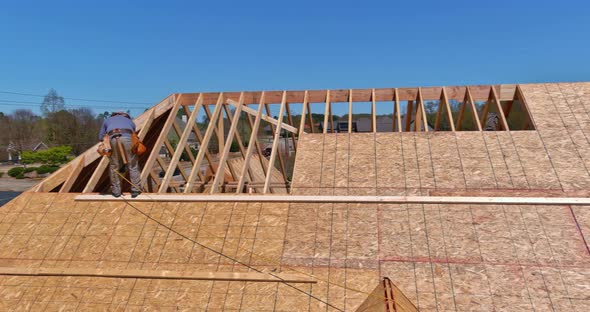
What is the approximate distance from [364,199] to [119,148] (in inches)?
184

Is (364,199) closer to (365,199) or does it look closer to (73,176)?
(365,199)

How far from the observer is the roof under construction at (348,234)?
5242 mm

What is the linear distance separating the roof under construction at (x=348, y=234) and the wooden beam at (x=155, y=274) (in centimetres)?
2

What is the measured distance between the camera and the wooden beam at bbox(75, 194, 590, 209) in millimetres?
6316

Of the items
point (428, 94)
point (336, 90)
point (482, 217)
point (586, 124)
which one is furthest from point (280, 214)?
point (586, 124)

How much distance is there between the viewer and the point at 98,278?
228 inches

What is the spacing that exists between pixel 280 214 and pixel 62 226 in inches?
155

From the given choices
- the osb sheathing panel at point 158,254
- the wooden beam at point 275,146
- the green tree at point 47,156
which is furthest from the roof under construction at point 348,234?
the green tree at point 47,156

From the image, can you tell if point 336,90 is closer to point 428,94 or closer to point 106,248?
point 428,94

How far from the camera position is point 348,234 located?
20.1 ft

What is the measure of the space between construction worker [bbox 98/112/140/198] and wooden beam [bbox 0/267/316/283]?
182cm

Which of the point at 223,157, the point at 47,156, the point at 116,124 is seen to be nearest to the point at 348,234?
the point at 223,157

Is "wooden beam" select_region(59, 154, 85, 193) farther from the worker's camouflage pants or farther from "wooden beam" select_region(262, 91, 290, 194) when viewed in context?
"wooden beam" select_region(262, 91, 290, 194)

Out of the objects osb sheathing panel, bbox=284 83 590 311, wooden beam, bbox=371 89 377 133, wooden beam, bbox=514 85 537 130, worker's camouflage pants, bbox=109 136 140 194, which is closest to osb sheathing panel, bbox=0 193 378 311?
osb sheathing panel, bbox=284 83 590 311
